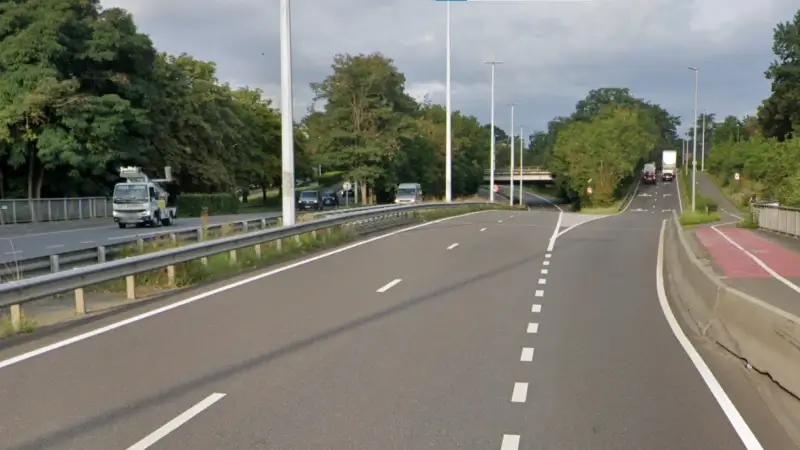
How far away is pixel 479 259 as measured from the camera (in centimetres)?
2111

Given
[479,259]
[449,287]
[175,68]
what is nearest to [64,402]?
[449,287]

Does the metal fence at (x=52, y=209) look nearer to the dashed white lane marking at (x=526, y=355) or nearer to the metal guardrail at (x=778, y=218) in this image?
the metal guardrail at (x=778, y=218)

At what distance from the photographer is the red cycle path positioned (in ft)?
60.3

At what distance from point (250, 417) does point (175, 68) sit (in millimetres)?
60181

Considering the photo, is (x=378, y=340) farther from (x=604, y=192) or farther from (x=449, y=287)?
(x=604, y=192)

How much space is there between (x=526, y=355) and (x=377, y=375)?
2.01m

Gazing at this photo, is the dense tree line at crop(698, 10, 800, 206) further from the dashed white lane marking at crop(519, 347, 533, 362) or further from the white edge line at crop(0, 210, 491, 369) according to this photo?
the dashed white lane marking at crop(519, 347, 533, 362)

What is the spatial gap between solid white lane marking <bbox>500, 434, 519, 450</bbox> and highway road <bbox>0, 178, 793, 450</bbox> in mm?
15

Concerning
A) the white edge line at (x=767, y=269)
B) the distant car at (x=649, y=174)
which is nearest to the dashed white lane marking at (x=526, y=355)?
the white edge line at (x=767, y=269)

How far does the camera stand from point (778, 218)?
1243 inches

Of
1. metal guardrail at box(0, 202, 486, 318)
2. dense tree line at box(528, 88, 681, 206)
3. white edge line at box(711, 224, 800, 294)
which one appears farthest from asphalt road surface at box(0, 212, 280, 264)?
dense tree line at box(528, 88, 681, 206)

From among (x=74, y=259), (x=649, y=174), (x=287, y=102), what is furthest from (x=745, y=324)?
(x=649, y=174)

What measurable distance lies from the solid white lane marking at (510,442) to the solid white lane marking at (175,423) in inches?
102

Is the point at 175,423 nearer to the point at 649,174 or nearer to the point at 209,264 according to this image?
the point at 209,264
